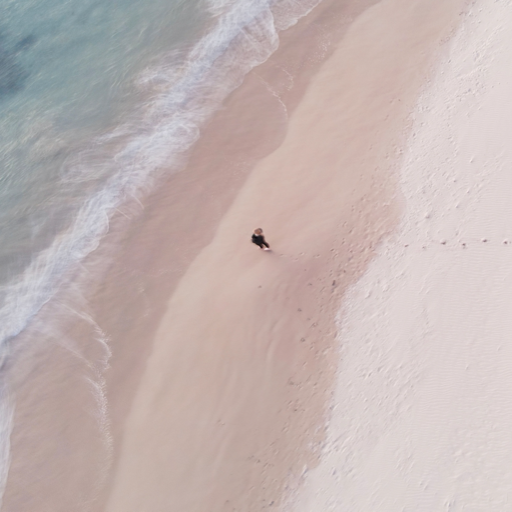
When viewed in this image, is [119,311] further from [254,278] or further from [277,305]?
[277,305]

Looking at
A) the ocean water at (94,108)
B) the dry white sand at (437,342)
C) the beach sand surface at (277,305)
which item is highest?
the ocean water at (94,108)

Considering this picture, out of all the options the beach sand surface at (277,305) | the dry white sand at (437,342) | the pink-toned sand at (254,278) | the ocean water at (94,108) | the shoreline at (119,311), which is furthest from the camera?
the ocean water at (94,108)

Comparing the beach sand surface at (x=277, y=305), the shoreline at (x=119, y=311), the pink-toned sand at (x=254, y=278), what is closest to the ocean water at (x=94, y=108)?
the shoreline at (x=119, y=311)

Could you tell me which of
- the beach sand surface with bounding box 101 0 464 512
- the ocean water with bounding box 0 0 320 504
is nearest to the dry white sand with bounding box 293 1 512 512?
the beach sand surface with bounding box 101 0 464 512

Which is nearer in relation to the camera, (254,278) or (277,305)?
(277,305)

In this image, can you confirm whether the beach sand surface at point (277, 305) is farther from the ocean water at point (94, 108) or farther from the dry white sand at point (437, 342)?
the ocean water at point (94, 108)

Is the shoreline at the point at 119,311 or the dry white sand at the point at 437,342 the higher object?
the shoreline at the point at 119,311

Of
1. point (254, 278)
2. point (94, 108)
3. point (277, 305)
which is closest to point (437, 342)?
point (277, 305)
